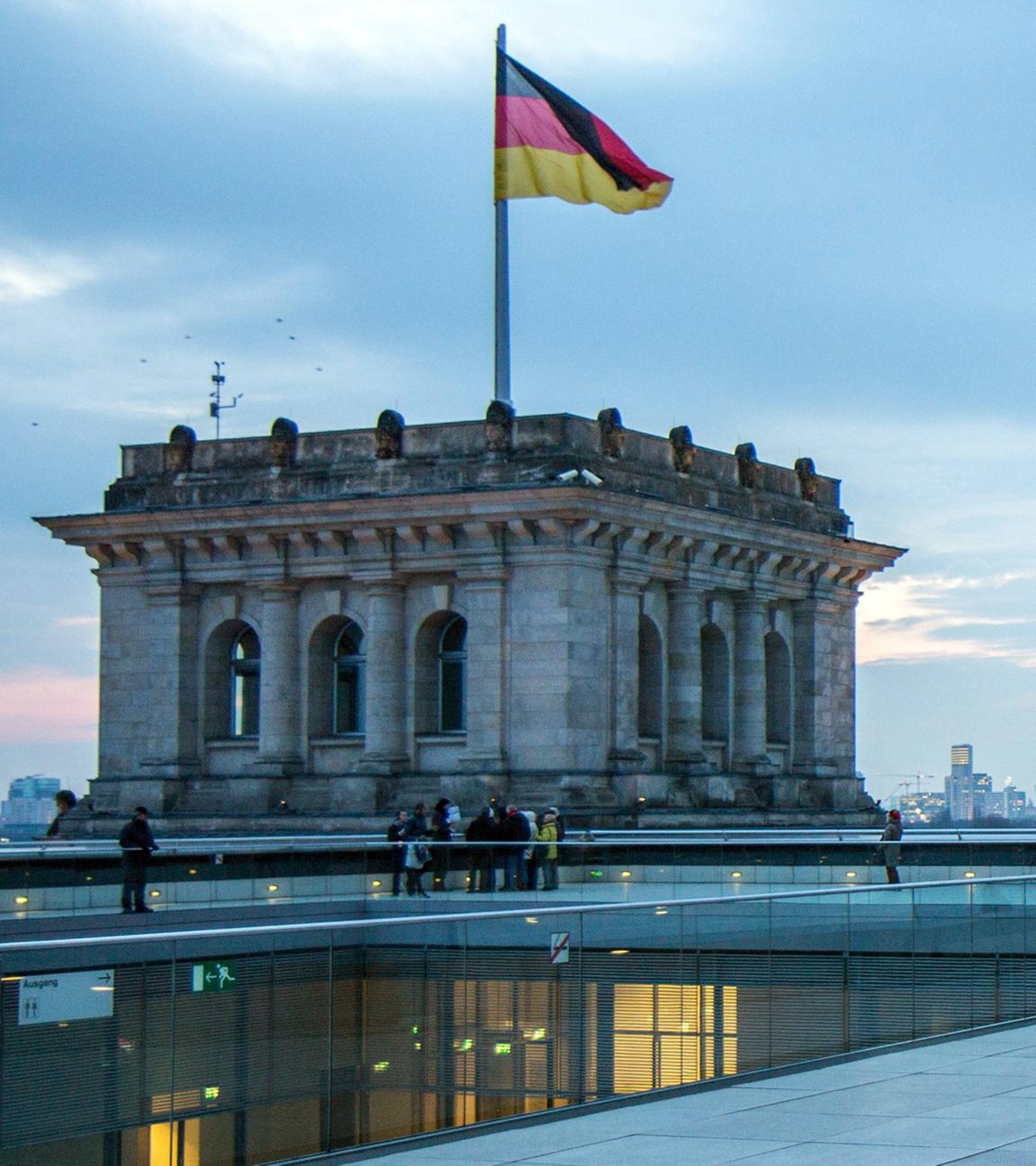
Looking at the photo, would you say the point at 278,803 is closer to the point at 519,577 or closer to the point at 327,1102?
the point at 519,577

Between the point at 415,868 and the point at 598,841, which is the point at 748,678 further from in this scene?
the point at 415,868

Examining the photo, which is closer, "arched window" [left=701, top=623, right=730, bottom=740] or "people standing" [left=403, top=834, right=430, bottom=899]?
"people standing" [left=403, top=834, right=430, bottom=899]

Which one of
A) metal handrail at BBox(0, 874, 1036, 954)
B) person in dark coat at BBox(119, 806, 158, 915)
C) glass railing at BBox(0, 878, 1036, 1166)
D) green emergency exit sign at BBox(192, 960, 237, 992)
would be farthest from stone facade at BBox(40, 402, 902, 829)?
green emergency exit sign at BBox(192, 960, 237, 992)

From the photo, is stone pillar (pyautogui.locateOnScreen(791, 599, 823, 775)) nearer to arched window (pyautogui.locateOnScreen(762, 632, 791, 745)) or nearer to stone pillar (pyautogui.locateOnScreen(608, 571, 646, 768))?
arched window (pyautogui.locateOnScreen(762, 632, 791, 745))

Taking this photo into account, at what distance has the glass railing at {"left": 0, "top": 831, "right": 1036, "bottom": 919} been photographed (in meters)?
38.7

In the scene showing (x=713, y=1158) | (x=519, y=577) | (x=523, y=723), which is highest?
(x=519, y=577)

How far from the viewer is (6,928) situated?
35.8 meters

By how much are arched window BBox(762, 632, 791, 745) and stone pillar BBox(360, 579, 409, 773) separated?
12368 millimetres

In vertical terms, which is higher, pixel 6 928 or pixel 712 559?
pixel 712 559

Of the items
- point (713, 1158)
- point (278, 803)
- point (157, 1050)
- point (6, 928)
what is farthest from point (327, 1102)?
point (278, 803)

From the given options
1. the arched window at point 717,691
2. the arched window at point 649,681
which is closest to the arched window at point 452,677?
the arched window at point 649,681

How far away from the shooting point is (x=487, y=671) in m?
55.5

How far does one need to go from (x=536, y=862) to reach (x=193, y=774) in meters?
20.9

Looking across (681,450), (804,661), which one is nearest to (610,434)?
(681,450)
